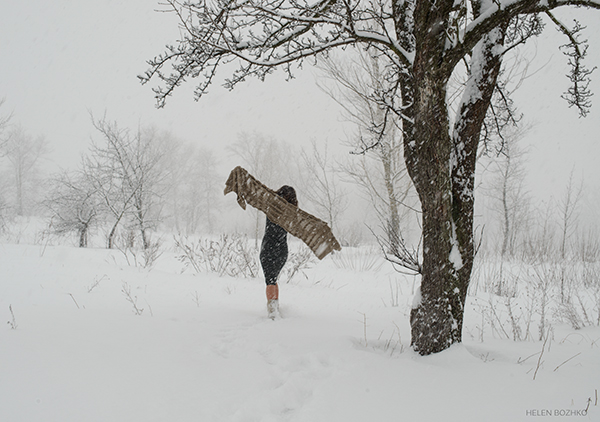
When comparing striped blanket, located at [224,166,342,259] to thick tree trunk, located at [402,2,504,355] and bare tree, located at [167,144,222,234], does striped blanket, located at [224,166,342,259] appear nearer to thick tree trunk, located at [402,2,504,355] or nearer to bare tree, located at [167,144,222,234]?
thick tree trunk, located at [402,2,504,355]

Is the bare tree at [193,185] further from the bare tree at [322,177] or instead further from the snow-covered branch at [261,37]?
the snow-covered branch at [261,37]

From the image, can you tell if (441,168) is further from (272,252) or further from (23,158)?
(23,158)

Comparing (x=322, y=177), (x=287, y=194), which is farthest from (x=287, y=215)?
(x=322, y=177)

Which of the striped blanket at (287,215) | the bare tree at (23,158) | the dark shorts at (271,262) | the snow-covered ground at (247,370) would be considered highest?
the bare tree at (23,158)

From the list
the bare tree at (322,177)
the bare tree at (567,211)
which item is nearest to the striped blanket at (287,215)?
the bare tree at (322,177)

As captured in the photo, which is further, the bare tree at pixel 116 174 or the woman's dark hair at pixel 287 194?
the bare tree at pixel 116 174

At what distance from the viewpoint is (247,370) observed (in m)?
2.00

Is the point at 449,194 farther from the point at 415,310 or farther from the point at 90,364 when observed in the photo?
the point at 90,364

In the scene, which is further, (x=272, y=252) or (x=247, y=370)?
(x=272, y=252)

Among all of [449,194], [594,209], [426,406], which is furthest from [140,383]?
[594,209]

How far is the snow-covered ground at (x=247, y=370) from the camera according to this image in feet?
4.85

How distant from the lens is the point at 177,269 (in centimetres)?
790

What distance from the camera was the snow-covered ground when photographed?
1479 mm

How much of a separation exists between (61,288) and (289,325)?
2.96m
